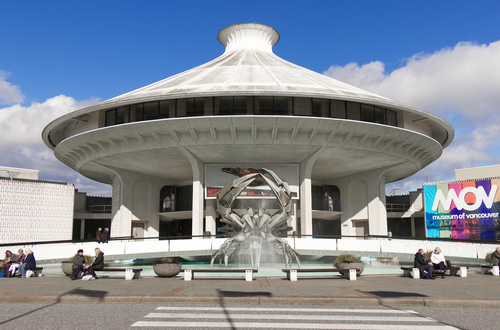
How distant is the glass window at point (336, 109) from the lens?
30953 millimetres

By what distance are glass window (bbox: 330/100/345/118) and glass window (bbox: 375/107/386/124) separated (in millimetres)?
3155

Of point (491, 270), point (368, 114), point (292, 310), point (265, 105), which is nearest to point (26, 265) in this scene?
point (292, 310)

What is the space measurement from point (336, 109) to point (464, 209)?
1970 cm

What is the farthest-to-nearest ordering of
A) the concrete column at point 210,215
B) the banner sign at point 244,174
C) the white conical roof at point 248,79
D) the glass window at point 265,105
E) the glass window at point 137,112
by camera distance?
the concrete column at point 210,215 < the banner sign at point 244,174 < the glass window at point 137,112 < the glass window at point 265,105 < the white conical roof at point 248,79

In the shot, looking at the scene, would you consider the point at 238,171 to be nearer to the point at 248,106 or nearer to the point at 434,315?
the point at 248,106

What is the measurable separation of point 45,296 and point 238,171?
25554 mm

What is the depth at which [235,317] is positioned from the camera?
856 cm

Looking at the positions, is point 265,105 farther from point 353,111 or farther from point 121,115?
point 121,115

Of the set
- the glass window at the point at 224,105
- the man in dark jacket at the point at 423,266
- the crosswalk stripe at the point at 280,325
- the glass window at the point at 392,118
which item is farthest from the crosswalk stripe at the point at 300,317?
the glass window at the point at 392,118

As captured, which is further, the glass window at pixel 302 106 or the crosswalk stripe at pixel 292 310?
the glass window at pixel 302 106

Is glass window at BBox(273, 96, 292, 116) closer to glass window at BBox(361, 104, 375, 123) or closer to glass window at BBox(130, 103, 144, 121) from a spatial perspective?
glass window at BBox(361, 104, 375, 123)

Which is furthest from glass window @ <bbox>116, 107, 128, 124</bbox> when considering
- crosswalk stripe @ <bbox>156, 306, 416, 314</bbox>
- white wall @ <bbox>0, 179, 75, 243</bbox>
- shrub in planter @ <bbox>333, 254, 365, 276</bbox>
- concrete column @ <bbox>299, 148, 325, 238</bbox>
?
crosswalk stripe @ <bbox>156, 306, 416, 314</bbox>

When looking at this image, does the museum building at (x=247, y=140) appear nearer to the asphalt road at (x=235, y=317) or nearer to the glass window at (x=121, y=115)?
the glass window at (x=121, y=115)

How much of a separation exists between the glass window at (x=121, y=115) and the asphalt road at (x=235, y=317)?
2298 cm
